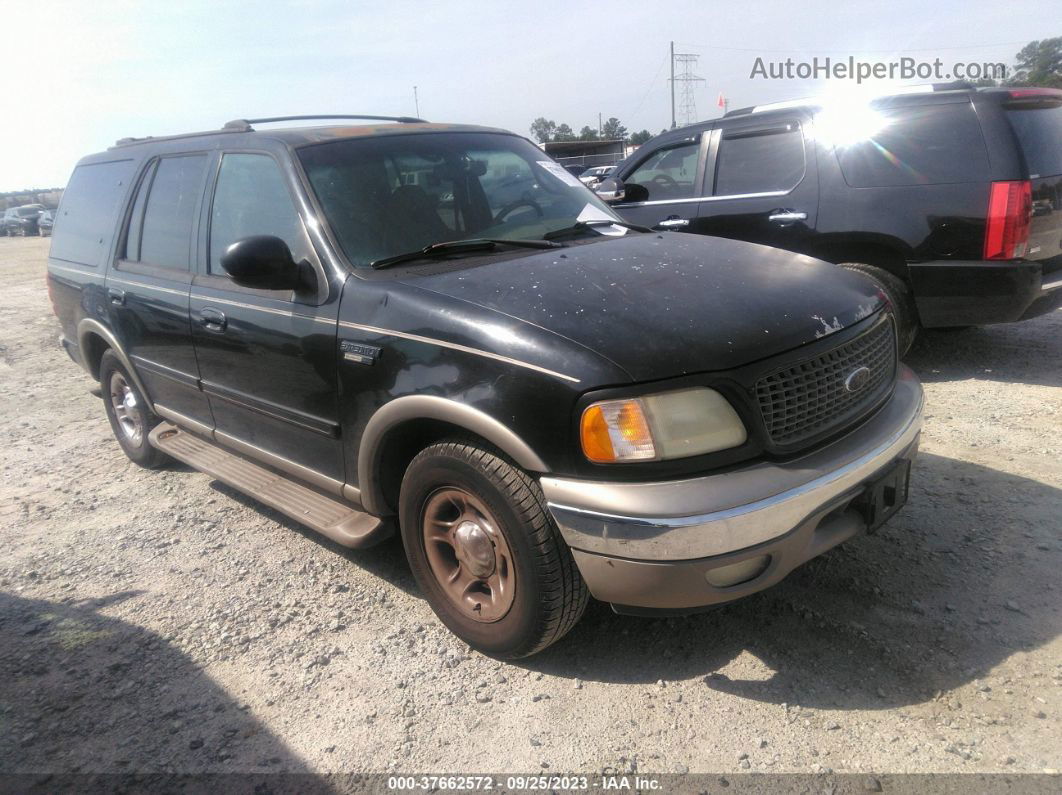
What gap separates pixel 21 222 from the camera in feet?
141

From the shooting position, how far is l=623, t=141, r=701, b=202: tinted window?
6453 mm

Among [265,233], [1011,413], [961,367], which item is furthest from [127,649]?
[961,367]

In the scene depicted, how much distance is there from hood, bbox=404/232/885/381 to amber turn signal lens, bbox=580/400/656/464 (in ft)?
0.35

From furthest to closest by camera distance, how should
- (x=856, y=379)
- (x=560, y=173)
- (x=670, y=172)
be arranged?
(x=670, y=172) < (x=560, y=173) < (x=856, y=379)

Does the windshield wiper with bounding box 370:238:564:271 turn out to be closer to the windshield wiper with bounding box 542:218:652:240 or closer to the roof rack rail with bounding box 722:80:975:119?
the windshield wiper with bounding box 542:218:652:240

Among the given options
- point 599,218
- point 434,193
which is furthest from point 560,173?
point 434,193

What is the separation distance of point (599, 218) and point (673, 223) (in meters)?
2.40

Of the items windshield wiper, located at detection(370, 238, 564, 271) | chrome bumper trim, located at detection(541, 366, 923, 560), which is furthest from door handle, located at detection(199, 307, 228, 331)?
chrome bumper trim, located at detection(541, 366, 923, 560)

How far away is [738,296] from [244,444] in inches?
94.6

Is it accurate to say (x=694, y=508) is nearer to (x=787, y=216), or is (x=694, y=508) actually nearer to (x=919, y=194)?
(x=919, y=194)

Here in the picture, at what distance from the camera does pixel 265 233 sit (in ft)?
10.8

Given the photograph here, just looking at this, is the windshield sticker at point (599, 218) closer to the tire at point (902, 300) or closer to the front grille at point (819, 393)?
the front grille at point (819, 393)

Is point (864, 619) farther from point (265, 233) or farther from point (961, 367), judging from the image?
point (961, 367)

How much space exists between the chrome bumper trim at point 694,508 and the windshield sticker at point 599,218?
5.30 ft
